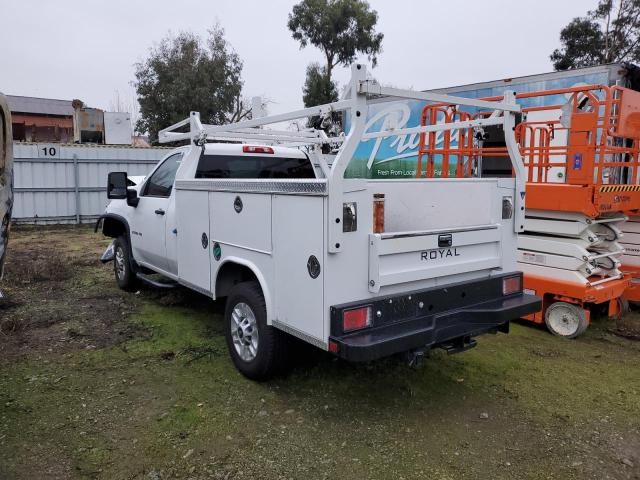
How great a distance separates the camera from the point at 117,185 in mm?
5992

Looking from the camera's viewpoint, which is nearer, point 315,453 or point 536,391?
point 315,453

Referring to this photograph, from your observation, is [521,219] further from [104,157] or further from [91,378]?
[104,157]

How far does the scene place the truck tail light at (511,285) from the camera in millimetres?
4082

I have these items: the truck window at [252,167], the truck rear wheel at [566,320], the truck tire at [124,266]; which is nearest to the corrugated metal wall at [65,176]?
the truck tire at [124,266]

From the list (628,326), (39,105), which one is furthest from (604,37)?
(39,105)

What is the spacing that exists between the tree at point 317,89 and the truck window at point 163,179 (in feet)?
74.1

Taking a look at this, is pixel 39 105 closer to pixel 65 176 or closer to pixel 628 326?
pixel 65 176

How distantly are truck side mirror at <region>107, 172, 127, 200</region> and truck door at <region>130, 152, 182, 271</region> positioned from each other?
218mm

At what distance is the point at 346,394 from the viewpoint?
3.95 metres

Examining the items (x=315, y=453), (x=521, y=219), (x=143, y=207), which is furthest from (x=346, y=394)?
(x=143, y=207)

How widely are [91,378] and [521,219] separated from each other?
3726 mm

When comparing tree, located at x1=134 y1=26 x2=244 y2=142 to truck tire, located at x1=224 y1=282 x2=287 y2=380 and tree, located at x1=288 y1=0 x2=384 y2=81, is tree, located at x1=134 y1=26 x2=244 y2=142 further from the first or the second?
truck tire, located at x1=224 y1=282 x2=287 y2=380

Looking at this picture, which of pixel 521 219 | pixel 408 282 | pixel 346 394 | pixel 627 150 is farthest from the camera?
pixel 627 150

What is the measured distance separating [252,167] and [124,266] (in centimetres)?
249
